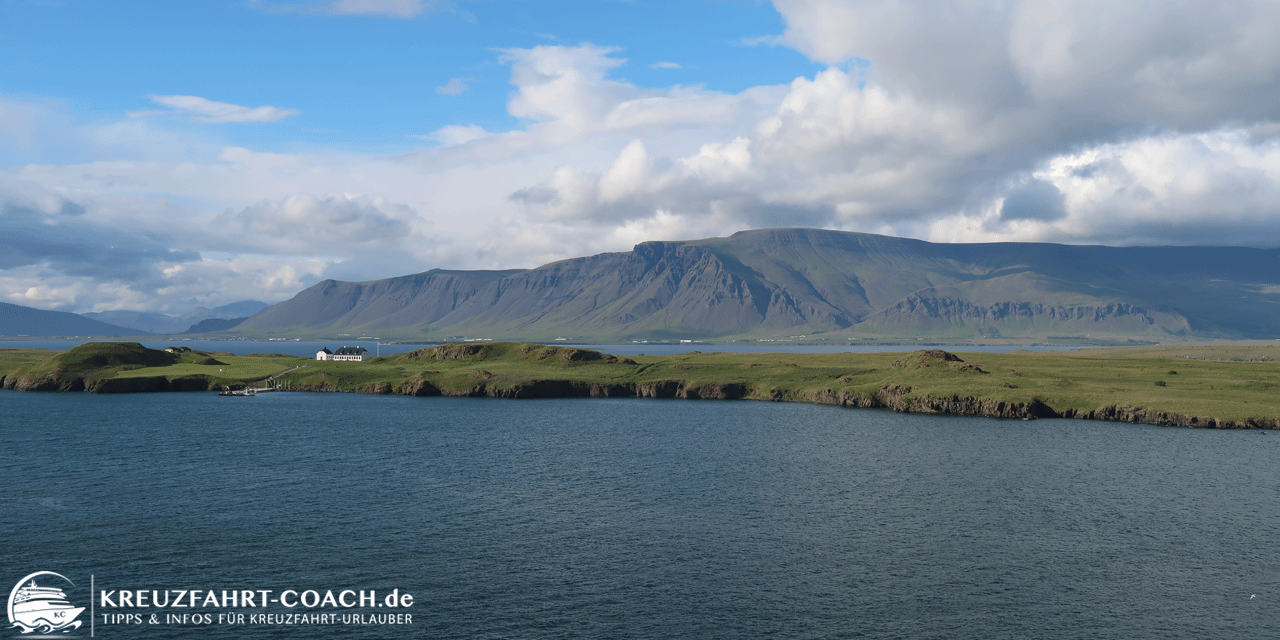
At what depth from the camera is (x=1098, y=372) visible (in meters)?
184

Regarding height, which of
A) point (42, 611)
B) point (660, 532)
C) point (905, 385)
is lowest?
point (660, 532)

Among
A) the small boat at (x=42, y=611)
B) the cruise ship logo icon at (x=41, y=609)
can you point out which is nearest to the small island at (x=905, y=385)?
the cruise ship logo icon at (x=41, y=609)

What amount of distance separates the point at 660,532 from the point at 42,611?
40606 millimetres

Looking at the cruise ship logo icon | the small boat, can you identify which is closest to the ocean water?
the cruise ship logo icon

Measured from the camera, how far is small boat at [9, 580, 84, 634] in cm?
4428

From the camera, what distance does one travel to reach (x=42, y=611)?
1804 inches

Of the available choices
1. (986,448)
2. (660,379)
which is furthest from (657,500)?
(660,379)

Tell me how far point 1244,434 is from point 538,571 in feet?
374

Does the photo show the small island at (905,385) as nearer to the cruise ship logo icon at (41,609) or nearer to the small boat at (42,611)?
the cruise ship logo icon at (41,609)

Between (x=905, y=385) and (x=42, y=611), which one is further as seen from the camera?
(x=905, y=385)

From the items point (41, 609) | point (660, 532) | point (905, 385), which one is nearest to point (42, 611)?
point (41, 609)

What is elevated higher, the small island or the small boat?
the small island

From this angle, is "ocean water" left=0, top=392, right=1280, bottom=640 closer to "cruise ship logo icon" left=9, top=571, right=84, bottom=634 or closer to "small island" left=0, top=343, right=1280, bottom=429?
"cruise ship logo icon" left=9, top=571, right=84, bottom=634

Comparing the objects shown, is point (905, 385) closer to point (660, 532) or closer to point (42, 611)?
point (660, 532)
